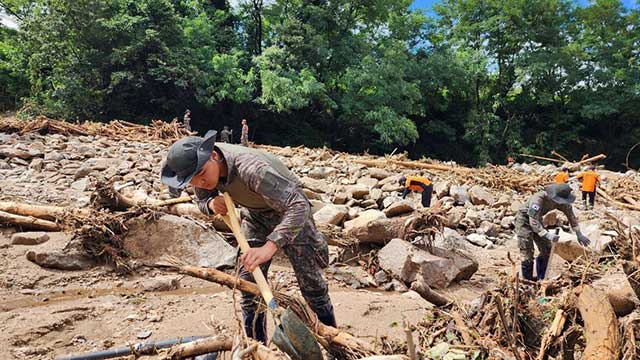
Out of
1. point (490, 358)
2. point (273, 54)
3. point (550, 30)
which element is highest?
point (550, 30)

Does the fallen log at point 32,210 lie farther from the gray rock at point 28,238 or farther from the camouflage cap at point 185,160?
the camouflage cap at point 185,160

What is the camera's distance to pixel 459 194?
875cm

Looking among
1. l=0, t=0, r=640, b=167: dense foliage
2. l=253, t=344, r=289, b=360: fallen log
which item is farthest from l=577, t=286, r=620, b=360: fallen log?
l=0, t=0, r=640, b=167: dense foliage

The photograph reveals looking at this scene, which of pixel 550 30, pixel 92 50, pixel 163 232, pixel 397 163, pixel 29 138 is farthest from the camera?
pixel 550 30

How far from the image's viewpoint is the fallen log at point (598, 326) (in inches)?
65.3

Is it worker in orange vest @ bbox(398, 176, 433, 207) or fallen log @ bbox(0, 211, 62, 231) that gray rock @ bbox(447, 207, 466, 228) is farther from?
fallen log @ bbox(0, 211, 62, 231)

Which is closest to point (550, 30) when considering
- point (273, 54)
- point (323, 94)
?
point (323, 94)

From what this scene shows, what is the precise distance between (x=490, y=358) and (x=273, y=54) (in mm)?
16612

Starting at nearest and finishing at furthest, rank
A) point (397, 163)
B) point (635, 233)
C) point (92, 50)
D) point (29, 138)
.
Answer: point (635, 233) → point (29, 138) → point (397, 163) → point (92, 50)

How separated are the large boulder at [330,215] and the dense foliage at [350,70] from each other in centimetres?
1136

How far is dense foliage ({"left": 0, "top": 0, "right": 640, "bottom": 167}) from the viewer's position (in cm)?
1648

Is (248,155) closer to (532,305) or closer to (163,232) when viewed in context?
(532,305)

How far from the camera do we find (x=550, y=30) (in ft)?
67.3

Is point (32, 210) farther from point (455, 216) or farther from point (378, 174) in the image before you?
point (378, 174)
